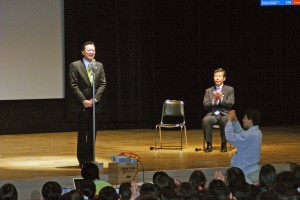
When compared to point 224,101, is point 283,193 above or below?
below

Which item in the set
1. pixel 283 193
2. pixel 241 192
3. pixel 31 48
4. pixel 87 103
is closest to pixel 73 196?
pixel 241 192

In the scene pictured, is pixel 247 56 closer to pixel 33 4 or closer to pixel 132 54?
pixel 132 54

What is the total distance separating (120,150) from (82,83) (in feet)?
6.24

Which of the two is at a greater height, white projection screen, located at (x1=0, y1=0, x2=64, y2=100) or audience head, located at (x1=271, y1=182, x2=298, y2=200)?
white projection screen, located at (x1=0, y1=0, x2=64, y2=100)

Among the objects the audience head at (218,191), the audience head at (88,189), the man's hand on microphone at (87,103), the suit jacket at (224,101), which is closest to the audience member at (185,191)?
the audience head at (218,191)

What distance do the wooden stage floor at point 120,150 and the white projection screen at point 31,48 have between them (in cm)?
75

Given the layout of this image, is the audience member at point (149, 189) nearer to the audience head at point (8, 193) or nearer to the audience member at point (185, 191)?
the audience member at point (185, 191)

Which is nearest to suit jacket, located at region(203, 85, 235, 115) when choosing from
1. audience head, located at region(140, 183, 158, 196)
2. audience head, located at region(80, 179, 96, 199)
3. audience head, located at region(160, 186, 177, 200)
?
audience head, located at region(80, 179, 96, 199)

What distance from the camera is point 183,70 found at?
44.2 feet

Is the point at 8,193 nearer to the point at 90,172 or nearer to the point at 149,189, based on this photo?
the point at 149,189

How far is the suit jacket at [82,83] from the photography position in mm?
9094

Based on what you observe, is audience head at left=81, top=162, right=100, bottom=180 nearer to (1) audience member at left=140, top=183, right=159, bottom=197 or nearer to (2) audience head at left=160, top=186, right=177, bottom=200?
(1) audience member at left=140, top=183, right=159, bottom=197

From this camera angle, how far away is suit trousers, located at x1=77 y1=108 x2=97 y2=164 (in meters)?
9.13

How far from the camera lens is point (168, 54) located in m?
13.4
